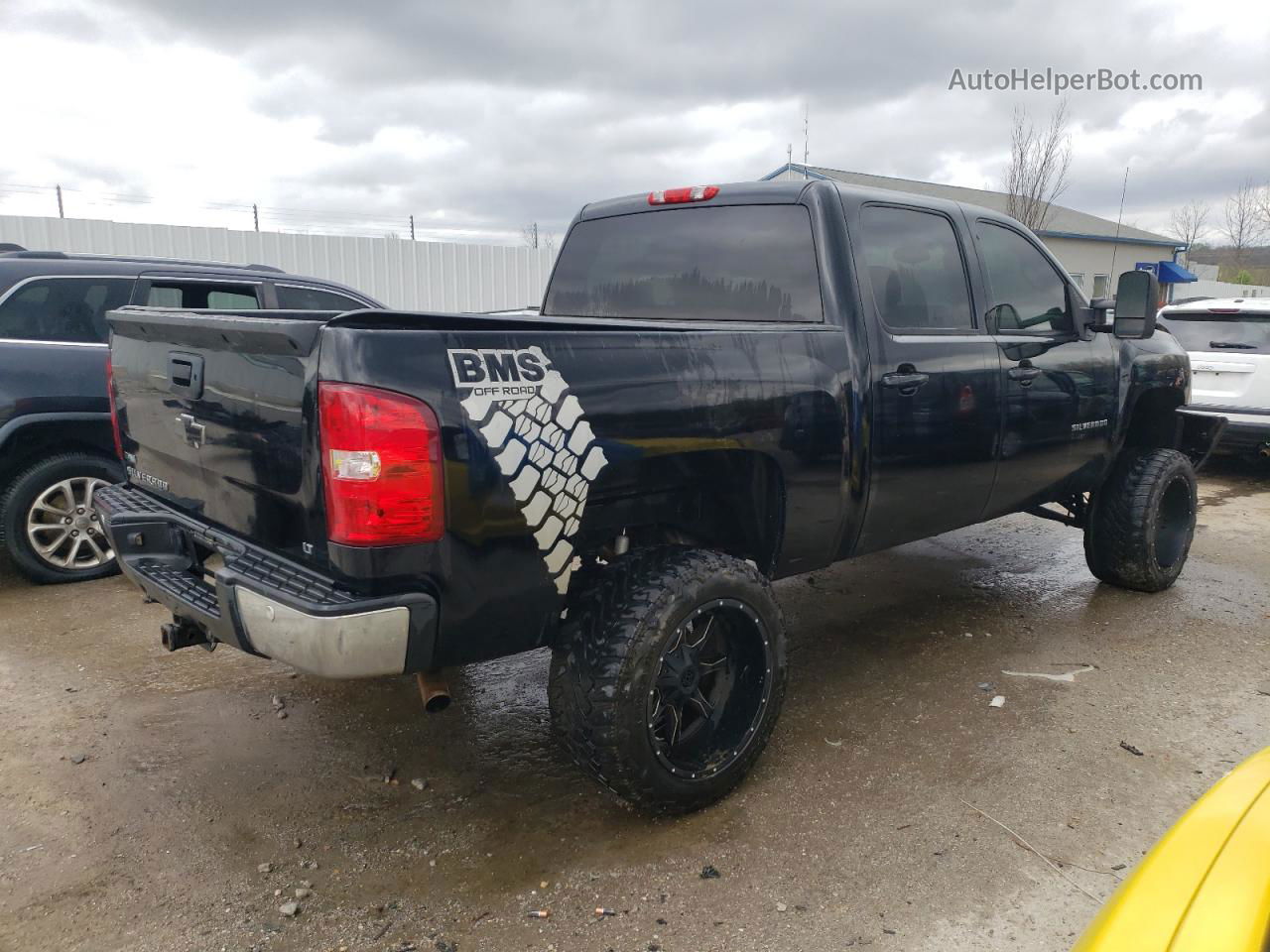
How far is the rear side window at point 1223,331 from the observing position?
8.03 metres

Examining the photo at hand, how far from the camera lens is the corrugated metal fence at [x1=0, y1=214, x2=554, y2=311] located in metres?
11.1

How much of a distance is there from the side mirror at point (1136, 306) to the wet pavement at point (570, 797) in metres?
1.50

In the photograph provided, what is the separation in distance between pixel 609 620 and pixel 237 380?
1250 mm

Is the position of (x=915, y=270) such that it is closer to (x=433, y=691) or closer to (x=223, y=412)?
(x=433, y=691)

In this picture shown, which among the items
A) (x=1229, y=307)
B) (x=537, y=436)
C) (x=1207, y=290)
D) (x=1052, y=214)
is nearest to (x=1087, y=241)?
(x=1052, y=214)

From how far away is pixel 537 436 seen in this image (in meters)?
2.45

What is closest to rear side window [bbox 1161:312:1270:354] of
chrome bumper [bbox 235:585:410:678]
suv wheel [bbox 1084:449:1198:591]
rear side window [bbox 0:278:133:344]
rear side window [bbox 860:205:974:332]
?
suv wheel [bbox 1084:449:1198:591]

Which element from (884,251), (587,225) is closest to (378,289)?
(587,225)

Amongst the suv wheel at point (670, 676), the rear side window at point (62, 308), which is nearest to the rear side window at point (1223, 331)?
the suv wheel at point (670, 676)

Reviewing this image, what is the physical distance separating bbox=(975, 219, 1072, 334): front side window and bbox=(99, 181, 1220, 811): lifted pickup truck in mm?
18

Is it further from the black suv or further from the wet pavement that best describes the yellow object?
the black suv

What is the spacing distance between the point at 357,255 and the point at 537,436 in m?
11.5

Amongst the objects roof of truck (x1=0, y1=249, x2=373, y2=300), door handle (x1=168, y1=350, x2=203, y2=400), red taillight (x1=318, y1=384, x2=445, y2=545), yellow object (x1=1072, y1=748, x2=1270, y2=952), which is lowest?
yellow object (x1=1072, y1=748, x2=1270, y2=952)

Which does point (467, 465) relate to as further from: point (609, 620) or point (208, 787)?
point (208, 787)
